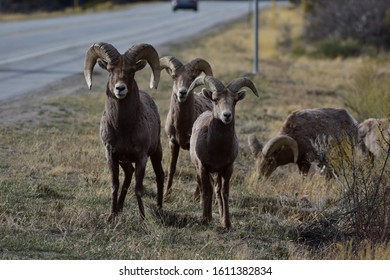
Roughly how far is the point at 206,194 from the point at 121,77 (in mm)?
1814

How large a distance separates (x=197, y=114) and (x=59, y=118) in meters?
5.92

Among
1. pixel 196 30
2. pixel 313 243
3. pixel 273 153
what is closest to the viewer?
pixel 313 243

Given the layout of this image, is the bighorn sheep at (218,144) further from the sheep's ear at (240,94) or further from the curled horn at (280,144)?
the curled horn at (280,144)

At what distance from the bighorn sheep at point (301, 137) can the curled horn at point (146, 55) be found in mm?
3926

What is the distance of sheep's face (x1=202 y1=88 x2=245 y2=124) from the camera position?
11469 mm

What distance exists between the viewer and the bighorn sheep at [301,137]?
622 inches

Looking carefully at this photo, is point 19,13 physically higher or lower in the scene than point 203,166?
lower

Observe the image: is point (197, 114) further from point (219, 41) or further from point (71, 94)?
point (219, 41)

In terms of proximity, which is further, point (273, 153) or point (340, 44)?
point (340, 44)

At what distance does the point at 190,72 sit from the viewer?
45.8 feet

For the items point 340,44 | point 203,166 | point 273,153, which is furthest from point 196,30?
point 203,166

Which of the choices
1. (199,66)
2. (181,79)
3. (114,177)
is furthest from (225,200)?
(199,66)

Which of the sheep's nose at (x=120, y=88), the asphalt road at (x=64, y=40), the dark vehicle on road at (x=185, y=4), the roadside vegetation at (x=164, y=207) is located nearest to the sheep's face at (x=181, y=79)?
the roadside vegetation at (x=164, y=207)

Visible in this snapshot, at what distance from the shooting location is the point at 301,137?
1639cm
